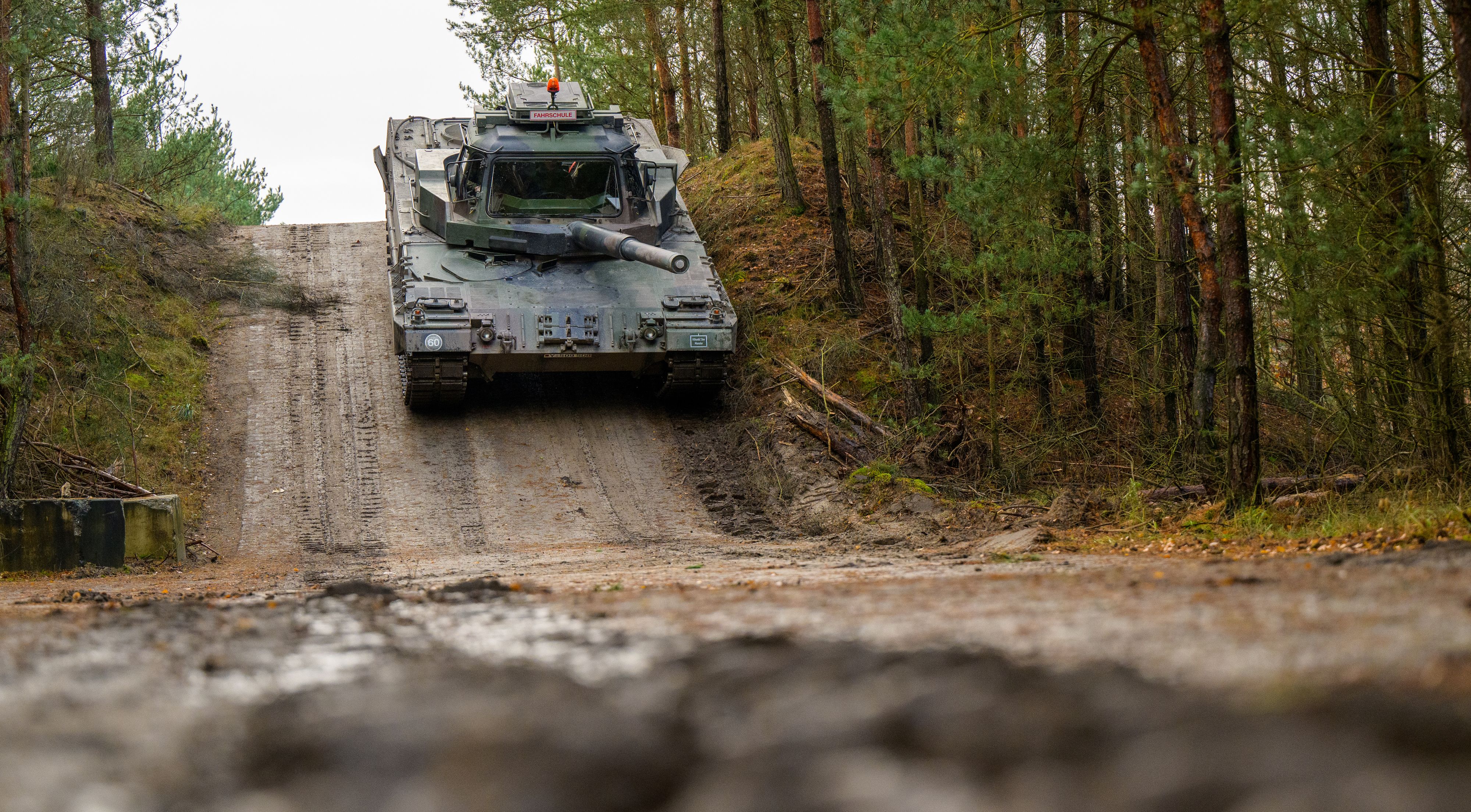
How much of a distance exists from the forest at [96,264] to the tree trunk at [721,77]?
792 centimetres

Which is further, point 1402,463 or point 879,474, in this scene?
point 879,474

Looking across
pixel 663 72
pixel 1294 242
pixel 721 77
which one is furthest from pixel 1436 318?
pixel 663 72

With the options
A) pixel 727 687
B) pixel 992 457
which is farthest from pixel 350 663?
pixel 992 457

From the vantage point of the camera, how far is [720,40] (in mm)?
19562

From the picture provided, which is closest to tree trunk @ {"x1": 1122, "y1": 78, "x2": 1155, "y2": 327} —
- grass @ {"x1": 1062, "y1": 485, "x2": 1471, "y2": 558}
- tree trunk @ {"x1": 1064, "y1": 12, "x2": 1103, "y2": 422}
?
tree trunk @ {"x1": 1064, "y1": 12, "x2": 1103, "y2": 422}

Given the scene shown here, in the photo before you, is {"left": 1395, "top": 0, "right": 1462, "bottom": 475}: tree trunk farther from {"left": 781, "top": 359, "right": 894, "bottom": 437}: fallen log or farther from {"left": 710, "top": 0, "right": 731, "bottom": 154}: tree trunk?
{"left": 710, "top": 0, "right": 731, "bottom": 154}: tree trunk

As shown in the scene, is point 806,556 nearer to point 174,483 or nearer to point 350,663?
point 350,663

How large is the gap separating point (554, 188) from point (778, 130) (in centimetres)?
462

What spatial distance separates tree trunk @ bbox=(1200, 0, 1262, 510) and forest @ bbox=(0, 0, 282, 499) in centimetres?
929

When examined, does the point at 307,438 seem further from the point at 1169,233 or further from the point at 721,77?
the point at 721,77

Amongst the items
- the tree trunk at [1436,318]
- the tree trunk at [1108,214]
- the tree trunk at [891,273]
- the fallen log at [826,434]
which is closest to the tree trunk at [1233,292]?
the tree trunk at [1436,318]

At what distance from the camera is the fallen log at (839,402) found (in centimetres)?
1281

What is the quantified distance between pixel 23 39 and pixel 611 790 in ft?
39.0

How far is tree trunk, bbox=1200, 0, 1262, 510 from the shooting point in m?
8.34
